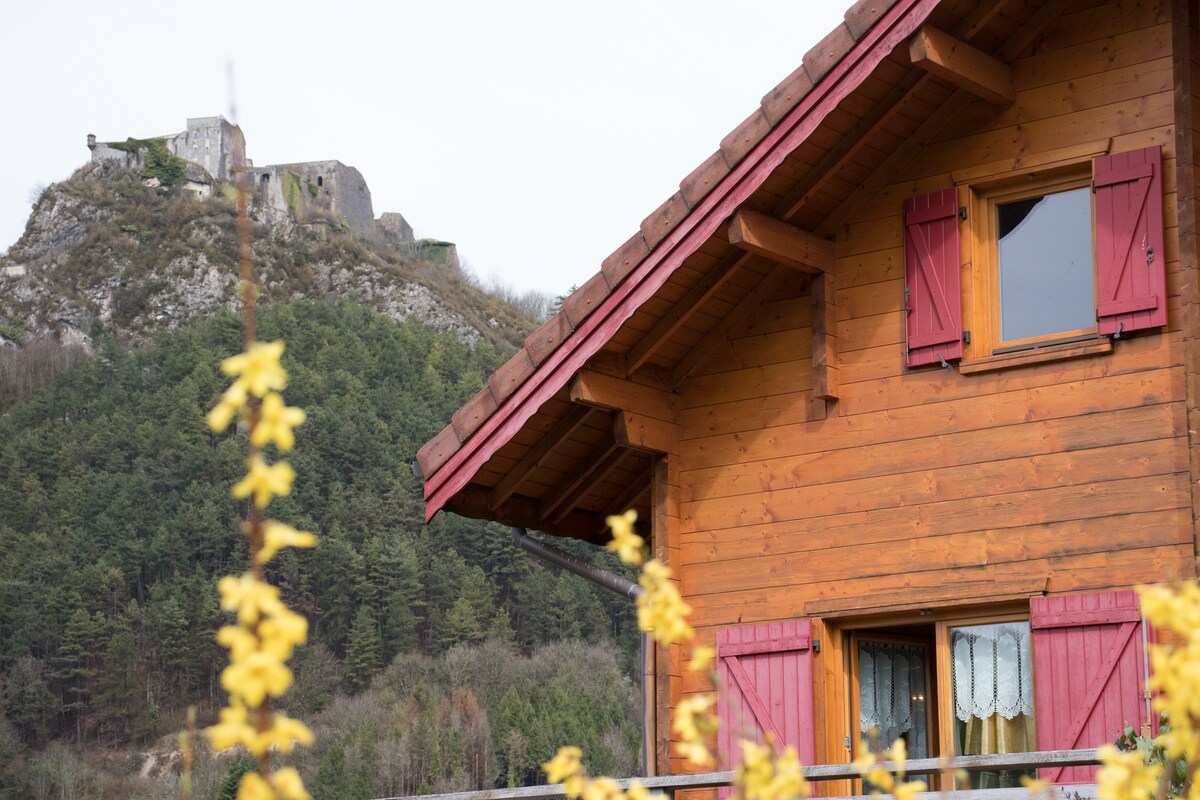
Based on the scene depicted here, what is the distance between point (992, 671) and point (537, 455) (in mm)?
3259

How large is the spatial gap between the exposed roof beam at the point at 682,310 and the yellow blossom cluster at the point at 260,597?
24.2ft

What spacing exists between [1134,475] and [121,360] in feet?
312

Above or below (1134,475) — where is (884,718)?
below

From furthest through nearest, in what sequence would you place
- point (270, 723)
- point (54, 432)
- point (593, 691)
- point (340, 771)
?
point (54, 432) → point (593, 691) → point (340, 771) → point (270, 723)

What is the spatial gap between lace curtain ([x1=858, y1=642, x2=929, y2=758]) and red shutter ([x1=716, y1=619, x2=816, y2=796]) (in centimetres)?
40

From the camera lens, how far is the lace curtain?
9406mm

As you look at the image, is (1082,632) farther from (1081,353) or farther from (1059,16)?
(1059,16)

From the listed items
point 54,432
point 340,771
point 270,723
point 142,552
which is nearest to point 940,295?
point 270,723

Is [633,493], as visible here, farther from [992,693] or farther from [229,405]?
[229,405]

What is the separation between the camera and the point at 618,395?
967 centimetres

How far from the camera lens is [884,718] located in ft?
31.0

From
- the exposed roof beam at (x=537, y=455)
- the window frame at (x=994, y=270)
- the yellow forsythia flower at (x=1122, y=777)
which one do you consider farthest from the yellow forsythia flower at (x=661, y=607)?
the exposed roof beam at (x=537, y=455)

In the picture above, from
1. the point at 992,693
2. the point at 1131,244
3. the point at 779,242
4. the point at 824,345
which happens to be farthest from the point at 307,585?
the point at 1131,244

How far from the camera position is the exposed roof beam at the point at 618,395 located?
376 inches
